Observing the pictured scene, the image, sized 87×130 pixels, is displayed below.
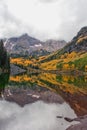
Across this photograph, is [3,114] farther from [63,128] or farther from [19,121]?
[63,128]

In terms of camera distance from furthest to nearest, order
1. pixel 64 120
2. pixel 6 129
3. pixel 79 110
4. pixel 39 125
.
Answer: pixel 79 110, pixel 64 120, pixel 39 125, pixel 6 129

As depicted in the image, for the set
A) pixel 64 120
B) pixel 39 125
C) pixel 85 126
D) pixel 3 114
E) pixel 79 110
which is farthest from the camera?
pixel 79 110

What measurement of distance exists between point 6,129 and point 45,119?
38.2 feet

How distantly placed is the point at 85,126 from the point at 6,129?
11.7 m

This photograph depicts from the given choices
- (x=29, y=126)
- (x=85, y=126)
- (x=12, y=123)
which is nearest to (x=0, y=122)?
(x=12, y=123)

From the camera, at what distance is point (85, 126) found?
4244 cm

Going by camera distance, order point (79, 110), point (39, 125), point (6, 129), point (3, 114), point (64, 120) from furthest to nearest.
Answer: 1. point (79, 110)
2. point (3, 114)
3. point (64, 120)
4. point (39, 125)
5. point (6, 129)

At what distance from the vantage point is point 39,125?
50.2m

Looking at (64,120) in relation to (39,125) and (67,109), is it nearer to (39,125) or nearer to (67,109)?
(39,125)

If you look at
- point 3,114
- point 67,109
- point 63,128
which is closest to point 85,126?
point 63,128

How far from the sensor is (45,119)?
56250 millimetres

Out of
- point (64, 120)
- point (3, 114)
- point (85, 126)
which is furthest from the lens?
point (3, 114)

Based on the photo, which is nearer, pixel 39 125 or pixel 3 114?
pixel 39 125

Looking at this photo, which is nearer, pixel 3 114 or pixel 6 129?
pixel 6 129
